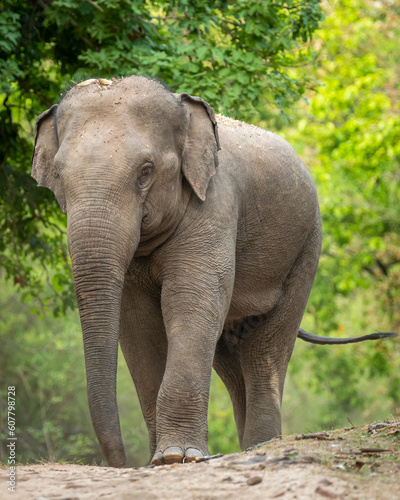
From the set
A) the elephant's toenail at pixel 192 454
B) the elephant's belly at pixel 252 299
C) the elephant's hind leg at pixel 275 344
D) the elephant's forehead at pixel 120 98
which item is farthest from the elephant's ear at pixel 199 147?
the elephant's hind leg at pixel 275 344

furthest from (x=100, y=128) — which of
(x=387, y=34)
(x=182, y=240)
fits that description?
(x=387, y=34)

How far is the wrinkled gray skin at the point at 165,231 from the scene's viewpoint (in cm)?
487

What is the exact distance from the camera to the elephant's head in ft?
15.9

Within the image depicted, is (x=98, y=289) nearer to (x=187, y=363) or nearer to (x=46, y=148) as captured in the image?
(x=187, y=363)

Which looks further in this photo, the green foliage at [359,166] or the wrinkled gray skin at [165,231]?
the green foliage at [359,166]

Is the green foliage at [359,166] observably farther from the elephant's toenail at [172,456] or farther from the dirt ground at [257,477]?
the dirt ground at [257,477]

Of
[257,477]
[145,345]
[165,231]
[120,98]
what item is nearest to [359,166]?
[145,345]

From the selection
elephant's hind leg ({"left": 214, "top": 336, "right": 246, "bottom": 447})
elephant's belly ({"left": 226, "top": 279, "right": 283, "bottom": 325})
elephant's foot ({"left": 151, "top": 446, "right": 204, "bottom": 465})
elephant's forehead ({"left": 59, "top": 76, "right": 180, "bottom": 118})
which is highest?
elephant's forehead ({"left": 59, "top": 76, "right": 180, "bottom": 118})

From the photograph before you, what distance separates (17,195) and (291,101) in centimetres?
299

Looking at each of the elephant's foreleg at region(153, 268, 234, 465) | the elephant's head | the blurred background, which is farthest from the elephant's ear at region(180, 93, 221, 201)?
the elephant's foreleg at region(153, 268, 234, 465)

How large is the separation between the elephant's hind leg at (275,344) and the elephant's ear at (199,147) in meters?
1.83

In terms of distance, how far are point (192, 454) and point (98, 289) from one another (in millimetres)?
1081

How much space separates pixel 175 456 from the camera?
16.2 feet

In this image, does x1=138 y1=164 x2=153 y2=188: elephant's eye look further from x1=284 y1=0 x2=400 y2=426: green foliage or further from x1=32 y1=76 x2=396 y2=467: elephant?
x1=284 y1=0 x2=400 y2=426: green foliage
